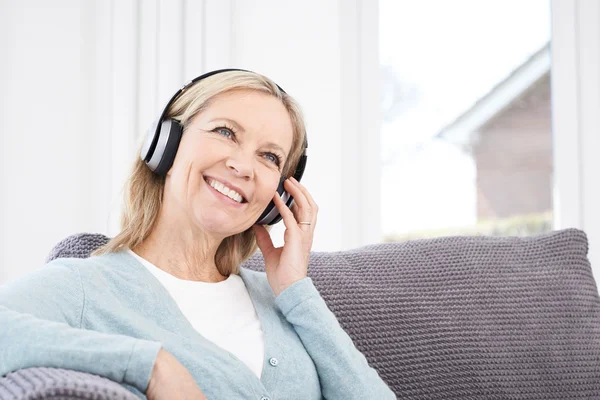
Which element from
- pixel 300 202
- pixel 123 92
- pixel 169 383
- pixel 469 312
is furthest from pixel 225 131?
pixel 123 92

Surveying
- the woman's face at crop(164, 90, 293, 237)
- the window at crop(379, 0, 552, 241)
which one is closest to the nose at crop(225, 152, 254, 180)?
the woman's face at crop(164, 90, 293, 237)

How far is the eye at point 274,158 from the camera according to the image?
61.3 inches

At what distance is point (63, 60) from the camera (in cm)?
246

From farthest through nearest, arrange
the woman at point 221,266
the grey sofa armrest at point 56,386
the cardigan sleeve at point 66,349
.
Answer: the woman at point 221,266
the cardigan sleeve at point 66,349
the grey sofa armrest at point 56,386

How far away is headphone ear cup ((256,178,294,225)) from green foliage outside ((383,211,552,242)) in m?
1.38

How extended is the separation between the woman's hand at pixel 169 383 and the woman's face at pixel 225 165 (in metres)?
0.45

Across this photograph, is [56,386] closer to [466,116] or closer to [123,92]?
[123,92]

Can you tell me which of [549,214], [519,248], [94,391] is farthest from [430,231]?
[94,391]

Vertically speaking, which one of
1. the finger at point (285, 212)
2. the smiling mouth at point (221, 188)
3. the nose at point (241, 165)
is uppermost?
the nose at point (241, 165)

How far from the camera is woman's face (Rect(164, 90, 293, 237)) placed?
1.46m

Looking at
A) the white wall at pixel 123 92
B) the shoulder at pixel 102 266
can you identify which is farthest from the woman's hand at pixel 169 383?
the white wall at pixel 123 92

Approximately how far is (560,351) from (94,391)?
1198mm

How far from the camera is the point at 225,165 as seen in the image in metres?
1.47

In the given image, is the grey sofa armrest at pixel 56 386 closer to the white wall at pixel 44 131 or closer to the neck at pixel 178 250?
the neck at pixel 178 250
